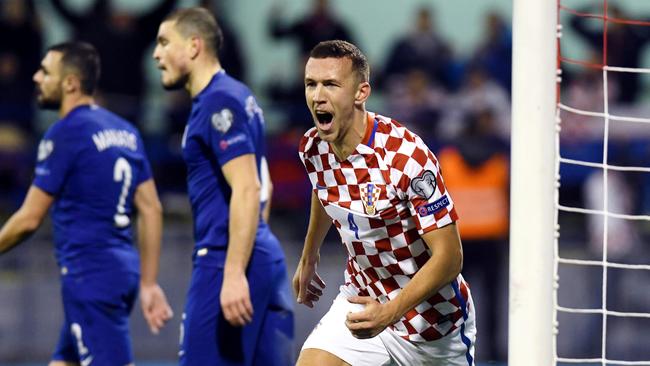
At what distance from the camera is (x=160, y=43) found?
5.76 metres

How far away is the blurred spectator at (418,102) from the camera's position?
11.1 metres

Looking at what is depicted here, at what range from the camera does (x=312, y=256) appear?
15.9 ft

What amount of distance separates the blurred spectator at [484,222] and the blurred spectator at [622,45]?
8.00 ft

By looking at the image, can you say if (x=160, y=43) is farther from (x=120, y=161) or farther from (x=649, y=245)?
(x=649, y=245)

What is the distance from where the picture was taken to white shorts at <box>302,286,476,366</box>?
15.0ft

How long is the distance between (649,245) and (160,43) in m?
5.89

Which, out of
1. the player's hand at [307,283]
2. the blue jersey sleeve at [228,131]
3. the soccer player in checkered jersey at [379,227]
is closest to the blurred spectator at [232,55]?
the blue jersey sleeve at [228,131]

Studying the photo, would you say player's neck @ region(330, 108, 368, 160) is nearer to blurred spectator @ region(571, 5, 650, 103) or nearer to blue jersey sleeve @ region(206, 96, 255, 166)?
blue jersey sleeve @ region(206, 96, 255, 166)

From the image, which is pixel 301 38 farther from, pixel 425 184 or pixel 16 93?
pixel 425 184

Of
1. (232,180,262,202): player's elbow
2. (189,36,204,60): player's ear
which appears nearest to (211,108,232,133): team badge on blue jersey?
(232,180,262,202): player's elbow

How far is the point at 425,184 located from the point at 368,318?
1.72 ft

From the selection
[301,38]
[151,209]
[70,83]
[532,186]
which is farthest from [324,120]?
[301,38]

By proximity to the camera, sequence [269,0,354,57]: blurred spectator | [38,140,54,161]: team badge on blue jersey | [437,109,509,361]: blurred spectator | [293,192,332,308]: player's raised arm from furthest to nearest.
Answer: [269,0,354,57]: blurred spectator
[437,109,509,361]: blurred spectator
[38,140,54,161]: team badge on blue jersey
[293,192,332,308]: player's raised arm

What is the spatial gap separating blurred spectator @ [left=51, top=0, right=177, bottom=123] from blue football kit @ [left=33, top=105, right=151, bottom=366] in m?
4.84
